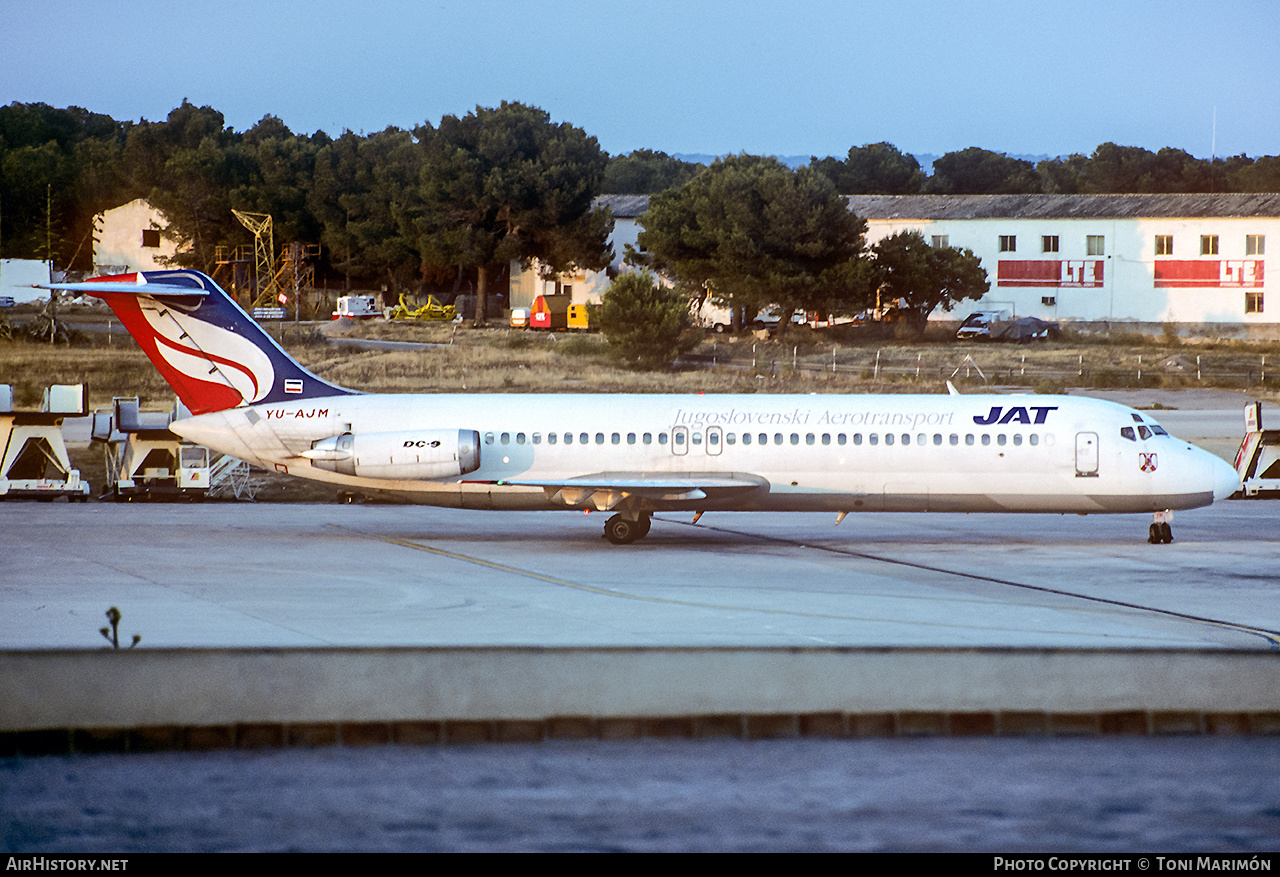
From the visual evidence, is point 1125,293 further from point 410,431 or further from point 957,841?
point 957,841

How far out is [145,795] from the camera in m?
10.7

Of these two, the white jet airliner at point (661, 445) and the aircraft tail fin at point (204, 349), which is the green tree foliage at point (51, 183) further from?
the white jet airliner at point (661, 445)

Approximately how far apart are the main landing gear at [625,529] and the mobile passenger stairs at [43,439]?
13.8 meters

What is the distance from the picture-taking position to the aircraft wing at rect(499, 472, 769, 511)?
23.2m

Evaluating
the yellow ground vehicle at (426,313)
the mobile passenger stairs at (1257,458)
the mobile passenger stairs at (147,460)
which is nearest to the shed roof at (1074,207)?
the yellow ground vehicle at (426,313)

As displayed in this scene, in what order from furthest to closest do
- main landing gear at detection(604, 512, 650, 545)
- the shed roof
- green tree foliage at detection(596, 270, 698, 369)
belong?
the shed roof < green tree foliage at detection(596, 270, 698, 369) < main landing gear at detection(604, 512, 650, 545)

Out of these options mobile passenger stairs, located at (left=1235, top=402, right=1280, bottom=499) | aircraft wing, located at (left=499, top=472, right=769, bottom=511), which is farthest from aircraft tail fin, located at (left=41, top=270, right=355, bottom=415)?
mobile passenger stairs, located at (left=1235, top=402, right=1280, bottom=499)

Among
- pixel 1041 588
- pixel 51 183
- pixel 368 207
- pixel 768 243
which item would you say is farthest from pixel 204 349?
pixel 51 183

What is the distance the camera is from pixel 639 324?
56.7 metres

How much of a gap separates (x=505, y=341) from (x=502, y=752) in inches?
2315

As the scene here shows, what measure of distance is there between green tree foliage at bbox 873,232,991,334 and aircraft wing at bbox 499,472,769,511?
165 ft

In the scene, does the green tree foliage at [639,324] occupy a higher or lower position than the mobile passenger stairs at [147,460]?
higher

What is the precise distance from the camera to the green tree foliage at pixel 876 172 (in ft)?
432

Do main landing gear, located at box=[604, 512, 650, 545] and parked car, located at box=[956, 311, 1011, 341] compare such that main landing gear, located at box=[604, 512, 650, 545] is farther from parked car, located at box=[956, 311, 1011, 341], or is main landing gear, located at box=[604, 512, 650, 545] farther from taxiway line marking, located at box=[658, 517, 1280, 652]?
parked car, located at box=[956, 311, 1011, 341]
